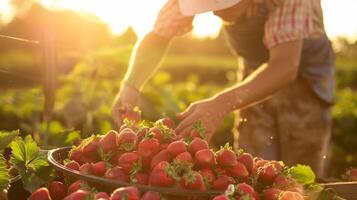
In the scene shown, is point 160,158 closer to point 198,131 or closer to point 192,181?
point 192,181

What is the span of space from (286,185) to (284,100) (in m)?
3.02

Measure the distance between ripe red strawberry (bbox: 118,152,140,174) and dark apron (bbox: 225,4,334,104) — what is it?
2.66 metres

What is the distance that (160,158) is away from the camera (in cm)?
228

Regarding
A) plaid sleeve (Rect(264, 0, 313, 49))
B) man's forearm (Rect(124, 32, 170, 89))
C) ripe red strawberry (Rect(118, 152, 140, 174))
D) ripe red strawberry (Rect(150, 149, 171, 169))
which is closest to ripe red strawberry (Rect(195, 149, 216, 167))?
ripe red strawberry (Rect(150, 149, 171, 169))

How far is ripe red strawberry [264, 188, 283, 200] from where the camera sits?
87.9 inches

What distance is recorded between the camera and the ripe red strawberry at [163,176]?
2.15 metres

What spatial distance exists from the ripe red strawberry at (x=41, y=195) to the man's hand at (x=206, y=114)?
3.00 feet

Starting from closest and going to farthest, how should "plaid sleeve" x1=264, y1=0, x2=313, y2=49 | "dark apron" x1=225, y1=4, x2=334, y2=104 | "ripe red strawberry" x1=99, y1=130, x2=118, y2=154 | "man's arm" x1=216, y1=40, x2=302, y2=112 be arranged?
"ripe red strawberry" x1=99, y1=130, x2=118, y2=154, "man's arm" x1=216, y1=40, x2=302, y2=112, "plaid sleeve" x1=264, y1=0, x2=313, y2=49, "dark apron" x1=225, y1=4, x2=334, y2=104

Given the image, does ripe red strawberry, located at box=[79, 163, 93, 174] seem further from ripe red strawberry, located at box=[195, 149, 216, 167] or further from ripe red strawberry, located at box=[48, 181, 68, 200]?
ripe red strawberry, located at box=[195, 149, 216, 167]

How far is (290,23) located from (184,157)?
73.6 inches

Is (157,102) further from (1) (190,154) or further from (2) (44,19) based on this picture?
(1) (190,154)

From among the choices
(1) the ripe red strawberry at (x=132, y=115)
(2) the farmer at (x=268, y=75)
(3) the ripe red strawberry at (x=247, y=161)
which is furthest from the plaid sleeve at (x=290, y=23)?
(3) the ripe red strawberry at (x=247, y=161)

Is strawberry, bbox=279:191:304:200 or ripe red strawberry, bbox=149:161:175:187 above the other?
ripe red strawberry, bbox=149:161:175:187

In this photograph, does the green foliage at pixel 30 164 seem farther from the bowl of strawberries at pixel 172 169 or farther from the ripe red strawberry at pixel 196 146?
the ripe red strawberry at pixel 196 146
